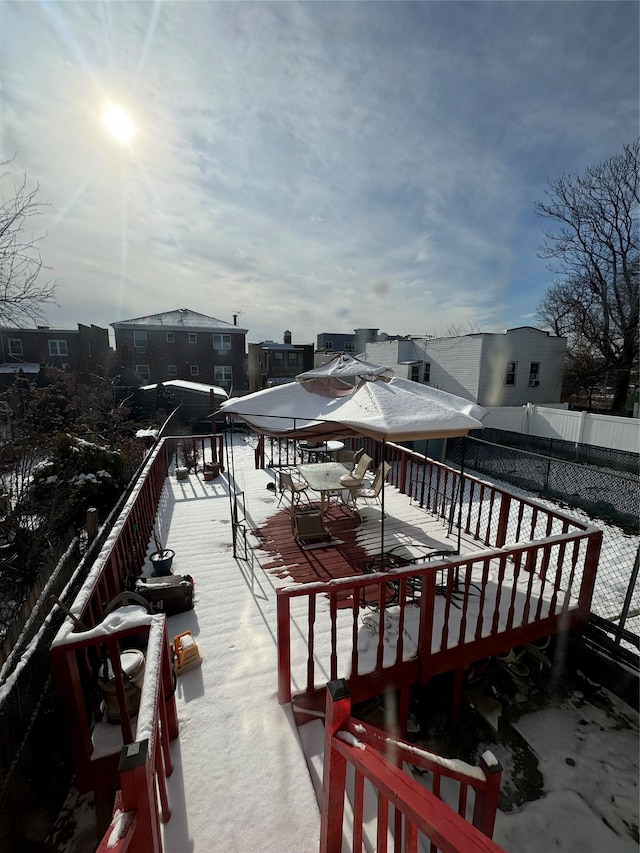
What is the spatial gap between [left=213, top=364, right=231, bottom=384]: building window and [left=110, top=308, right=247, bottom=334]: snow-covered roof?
274cm

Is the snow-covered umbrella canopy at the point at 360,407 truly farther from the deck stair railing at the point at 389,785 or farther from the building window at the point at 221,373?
the building window at the point at 221,373

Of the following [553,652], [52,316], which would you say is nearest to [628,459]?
[553,652]

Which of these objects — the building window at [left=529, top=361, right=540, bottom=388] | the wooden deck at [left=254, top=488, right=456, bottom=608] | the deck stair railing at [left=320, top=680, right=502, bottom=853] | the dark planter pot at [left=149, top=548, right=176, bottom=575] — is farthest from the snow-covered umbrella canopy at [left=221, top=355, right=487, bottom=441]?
the building window at [left=529, top=361, right=540, bottom=388]

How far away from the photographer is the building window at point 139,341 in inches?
995

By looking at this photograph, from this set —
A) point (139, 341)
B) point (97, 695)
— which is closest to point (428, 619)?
point (97, 695)

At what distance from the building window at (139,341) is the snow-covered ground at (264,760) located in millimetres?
25043

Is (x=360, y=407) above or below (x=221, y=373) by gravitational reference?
below

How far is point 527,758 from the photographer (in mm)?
3096

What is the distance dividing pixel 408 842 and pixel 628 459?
42.8ft

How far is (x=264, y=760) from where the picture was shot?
2326 millimetres

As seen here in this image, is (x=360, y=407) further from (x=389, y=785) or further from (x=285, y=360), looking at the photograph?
(x=285, y=360)

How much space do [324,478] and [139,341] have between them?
961 inches

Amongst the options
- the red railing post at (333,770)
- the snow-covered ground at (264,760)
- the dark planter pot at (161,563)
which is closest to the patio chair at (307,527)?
the snow-covered ground at (264,760)

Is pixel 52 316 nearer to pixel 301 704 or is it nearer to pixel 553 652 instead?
pixel 301 704
